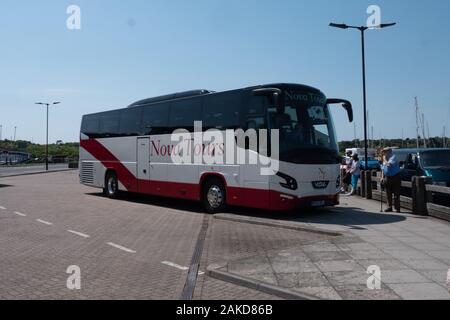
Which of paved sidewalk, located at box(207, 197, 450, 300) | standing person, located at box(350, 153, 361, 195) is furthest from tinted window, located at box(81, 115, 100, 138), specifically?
paved sidewalk, located at box(207, 197, 450, 300)

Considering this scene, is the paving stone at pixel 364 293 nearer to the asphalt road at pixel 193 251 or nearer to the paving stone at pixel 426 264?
the asphalt road at pixel 193 251

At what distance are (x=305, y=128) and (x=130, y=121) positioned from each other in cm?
785

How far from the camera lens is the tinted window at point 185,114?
46.2ft

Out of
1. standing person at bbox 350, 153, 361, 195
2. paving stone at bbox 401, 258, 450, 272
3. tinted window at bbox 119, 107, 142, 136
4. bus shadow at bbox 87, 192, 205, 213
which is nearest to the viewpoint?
paving stone at bbox 401, 258, 450, 272

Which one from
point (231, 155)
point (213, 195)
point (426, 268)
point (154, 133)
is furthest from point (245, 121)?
point (426, 268)

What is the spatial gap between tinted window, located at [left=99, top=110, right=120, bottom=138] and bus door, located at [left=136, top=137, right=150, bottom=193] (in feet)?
6.17

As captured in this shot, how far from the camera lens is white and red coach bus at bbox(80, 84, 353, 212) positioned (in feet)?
38.1

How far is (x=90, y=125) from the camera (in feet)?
Answer: 65.7

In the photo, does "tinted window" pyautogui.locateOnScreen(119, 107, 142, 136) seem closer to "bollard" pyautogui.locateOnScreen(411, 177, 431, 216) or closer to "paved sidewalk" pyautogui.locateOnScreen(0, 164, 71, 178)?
"bollard" pyautogui.locateOnScreen(411, 177, 431, 216)

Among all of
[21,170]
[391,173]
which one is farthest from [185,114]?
[21,170]

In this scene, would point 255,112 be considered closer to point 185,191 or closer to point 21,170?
point 185,191

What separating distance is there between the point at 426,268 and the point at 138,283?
3975 millimetres

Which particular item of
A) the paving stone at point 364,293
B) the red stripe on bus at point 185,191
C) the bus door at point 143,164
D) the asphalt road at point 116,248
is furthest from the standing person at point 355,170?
the paving stone at point 364,293
